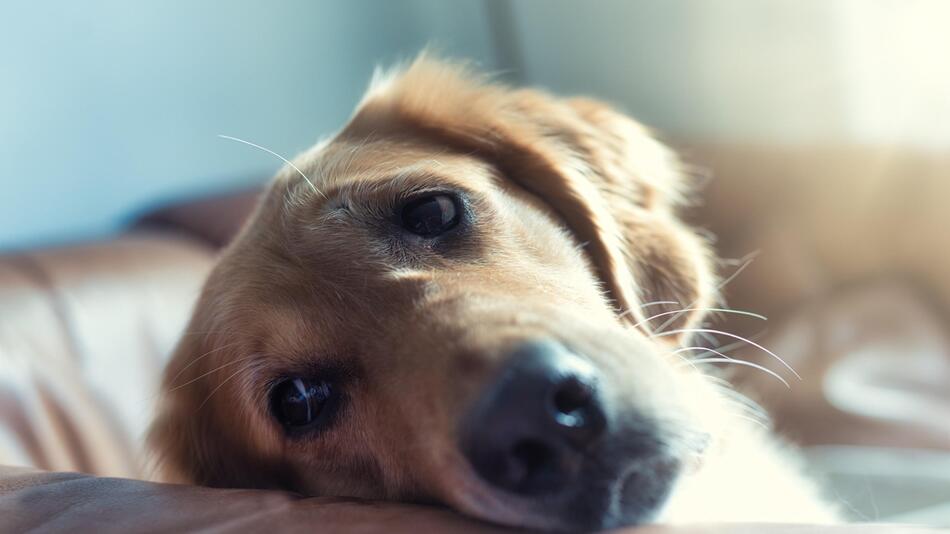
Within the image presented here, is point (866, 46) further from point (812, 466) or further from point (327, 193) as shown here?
point (327, 193)

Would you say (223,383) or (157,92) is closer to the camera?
(223,383)

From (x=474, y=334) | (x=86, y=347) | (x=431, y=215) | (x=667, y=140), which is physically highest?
(x=667, y=140)

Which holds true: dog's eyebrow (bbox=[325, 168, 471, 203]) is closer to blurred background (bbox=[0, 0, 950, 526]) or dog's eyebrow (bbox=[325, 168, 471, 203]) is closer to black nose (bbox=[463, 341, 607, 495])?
black nose (bbox=[463, 341, 607, 495])

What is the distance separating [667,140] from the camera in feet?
10.1

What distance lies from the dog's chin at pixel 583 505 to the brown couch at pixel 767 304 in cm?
110

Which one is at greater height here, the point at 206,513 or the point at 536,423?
the point at 536,423

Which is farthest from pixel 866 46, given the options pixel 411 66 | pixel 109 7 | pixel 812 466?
pixel 109 7

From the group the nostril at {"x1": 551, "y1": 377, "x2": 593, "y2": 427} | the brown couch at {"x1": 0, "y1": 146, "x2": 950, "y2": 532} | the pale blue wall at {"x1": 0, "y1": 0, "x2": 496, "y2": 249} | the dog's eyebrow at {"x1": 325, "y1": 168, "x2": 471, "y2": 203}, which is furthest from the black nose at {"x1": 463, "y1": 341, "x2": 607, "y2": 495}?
the pale blue wall at {"x1": 0, "y1": 0, "x2": 496, "y2": 249}

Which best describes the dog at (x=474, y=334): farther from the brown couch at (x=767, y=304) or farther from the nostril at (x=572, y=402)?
the brown couch at (x=767, y=304)

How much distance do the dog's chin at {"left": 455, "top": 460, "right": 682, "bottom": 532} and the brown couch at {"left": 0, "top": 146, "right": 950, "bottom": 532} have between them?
3.59 ft

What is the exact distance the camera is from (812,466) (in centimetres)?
219

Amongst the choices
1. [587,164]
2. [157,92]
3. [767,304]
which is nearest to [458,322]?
[587,164]

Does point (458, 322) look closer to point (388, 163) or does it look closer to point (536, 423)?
point (536, 423)

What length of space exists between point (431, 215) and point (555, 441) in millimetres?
644
